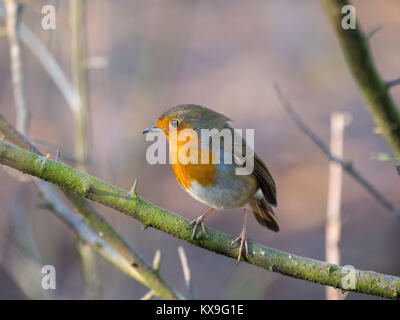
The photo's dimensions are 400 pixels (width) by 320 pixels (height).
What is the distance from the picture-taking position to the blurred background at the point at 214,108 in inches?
188

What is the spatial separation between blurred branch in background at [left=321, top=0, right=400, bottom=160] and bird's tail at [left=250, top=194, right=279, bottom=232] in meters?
1.06

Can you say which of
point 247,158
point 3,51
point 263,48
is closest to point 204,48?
point 263,48


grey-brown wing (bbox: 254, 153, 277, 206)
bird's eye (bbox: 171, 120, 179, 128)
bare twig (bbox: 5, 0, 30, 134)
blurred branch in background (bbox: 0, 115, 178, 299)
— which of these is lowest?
blurred branch in background (bbox: 0, 115, 178, 299)

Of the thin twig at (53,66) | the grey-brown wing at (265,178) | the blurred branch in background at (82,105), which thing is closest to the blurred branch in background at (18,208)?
the thin twig at (53,66)

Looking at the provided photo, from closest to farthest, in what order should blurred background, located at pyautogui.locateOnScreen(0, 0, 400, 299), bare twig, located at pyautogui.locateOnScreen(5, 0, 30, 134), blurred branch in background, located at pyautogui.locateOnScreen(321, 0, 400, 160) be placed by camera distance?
blurred branch in background, located at pyautogui.locateOnScreen(321, 0, 400, 160) < bare twig, located at pyautogui.locateOnScreen(5, 0, 30, 134) < blurred background, located at pyautogui.locateOnScreen(0, 0, 400, 299)

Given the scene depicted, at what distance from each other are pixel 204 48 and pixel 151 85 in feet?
17.3

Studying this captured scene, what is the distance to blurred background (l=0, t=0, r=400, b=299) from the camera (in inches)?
188

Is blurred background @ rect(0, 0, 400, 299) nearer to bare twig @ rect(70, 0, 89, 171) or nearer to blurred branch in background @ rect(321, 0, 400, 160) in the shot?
bare twig @ rect(70, 0, 89, 171)

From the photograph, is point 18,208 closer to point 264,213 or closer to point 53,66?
point 53,66

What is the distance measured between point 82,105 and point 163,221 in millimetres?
1566

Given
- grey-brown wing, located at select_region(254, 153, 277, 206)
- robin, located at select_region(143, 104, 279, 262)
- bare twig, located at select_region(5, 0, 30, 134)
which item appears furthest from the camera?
bare twig, located at select_region(5, 0, 30, 134)

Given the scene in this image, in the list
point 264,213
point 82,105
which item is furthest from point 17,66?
point 264,213

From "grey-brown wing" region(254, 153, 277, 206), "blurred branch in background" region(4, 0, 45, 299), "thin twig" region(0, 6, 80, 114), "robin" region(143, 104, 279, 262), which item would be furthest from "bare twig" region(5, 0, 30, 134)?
"grey-brown wing" region(254, 153, 277, 206)

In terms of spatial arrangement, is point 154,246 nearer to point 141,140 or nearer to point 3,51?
point 141,140
